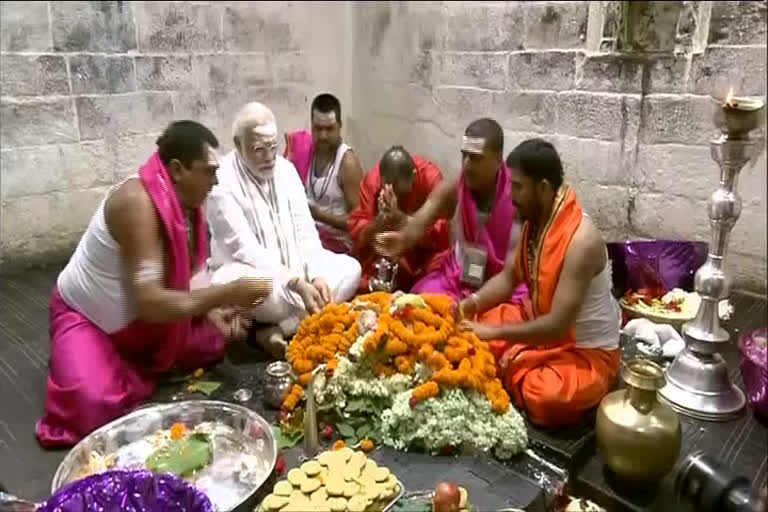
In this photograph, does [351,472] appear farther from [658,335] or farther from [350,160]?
[350,160]

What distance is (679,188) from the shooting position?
3137mm

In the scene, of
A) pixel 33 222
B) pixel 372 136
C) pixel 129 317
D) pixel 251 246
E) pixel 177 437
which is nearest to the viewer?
pixel 177 437

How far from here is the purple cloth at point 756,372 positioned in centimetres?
191

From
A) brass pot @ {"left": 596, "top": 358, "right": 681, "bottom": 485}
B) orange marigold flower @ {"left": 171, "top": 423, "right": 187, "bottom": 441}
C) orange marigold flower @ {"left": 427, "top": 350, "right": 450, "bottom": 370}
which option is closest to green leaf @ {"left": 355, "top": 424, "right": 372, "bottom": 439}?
orange marigold flower @ {"left": 427, "top": 350, "right": 450, "bottom": 370}

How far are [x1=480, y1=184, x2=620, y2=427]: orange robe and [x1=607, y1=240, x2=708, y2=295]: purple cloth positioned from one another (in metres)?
0.97

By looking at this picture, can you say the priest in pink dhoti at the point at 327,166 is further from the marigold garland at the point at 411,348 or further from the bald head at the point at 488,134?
the marigold garland at the point at 411,348

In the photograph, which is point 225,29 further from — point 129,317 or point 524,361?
point 524,361

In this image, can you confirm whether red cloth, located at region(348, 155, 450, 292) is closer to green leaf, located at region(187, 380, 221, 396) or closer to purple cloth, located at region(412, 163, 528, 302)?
purple cloth, located at region(412, 163, 528, 302)

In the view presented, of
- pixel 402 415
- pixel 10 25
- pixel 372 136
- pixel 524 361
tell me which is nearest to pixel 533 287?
pixel 524 361

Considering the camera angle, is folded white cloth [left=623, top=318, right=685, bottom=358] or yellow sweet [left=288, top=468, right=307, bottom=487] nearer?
yellow sweet [left=288, top=468, right=307, bottom=487]

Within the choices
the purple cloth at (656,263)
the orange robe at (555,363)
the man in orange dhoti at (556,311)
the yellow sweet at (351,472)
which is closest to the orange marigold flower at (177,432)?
the yellow sweet at (351,472)

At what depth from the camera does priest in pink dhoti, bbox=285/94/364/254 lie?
3377mm

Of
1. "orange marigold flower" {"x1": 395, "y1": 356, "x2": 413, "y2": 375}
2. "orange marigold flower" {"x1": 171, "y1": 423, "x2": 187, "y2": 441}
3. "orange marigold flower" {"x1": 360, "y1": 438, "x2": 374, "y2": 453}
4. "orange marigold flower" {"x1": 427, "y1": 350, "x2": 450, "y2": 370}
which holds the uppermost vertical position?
"orange marigold flower" {"x1": 427, "y1": 350, "x2": 450, "y2": 370}

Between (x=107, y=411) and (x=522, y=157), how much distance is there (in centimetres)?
150
